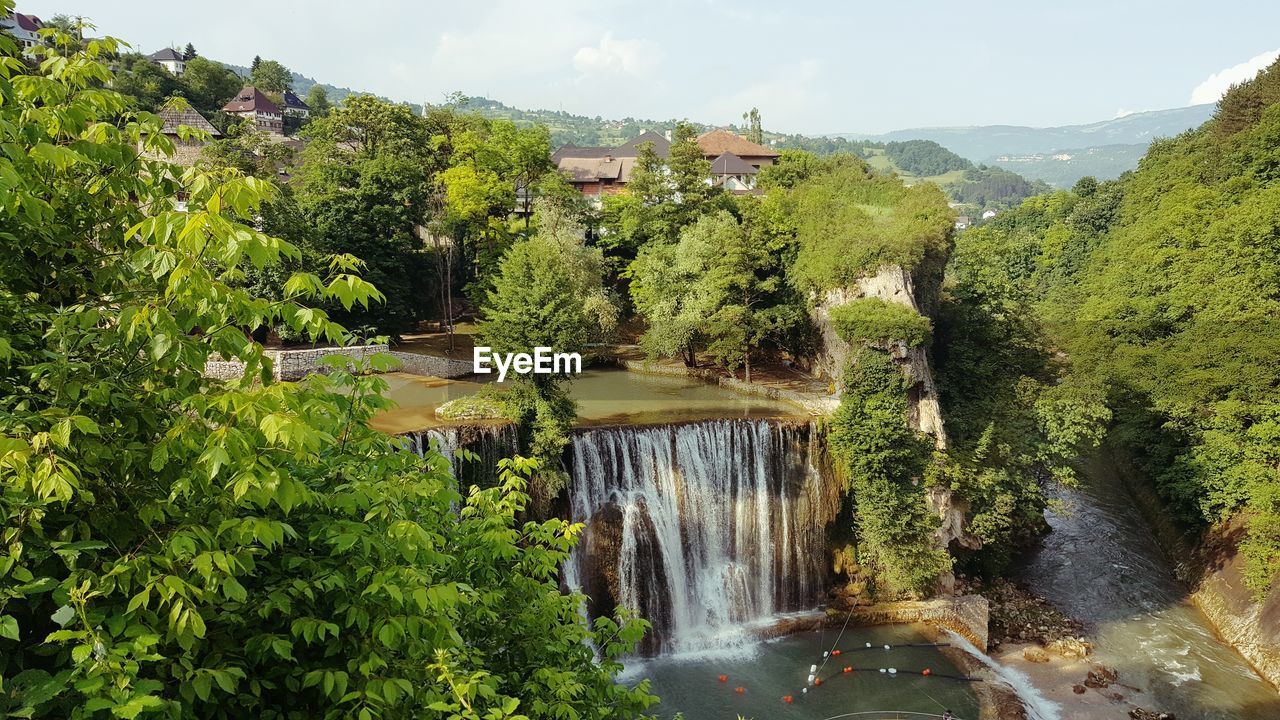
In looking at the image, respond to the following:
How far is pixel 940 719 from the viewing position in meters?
19.5

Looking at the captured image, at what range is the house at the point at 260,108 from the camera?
2820 inches

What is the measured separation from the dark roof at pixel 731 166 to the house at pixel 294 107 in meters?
50.3

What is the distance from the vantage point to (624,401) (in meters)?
28.2

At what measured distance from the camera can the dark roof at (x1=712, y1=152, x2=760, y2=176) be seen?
210ft

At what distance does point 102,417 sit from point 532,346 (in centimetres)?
1714

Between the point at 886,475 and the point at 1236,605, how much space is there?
12.4m

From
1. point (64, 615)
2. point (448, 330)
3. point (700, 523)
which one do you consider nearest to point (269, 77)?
point (448, 330)

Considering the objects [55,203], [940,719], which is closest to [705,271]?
[940,719]

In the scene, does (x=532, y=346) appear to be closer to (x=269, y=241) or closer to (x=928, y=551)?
(x=928, y=551)

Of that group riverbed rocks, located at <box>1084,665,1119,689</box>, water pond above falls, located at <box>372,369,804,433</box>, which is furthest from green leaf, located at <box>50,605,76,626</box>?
riverbed rocks, located at <box>1084,665,1119,689</box>

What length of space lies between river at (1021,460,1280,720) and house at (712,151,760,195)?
36.6 m

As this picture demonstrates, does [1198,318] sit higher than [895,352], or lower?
higher

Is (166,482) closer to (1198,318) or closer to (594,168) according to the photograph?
(1198,318)

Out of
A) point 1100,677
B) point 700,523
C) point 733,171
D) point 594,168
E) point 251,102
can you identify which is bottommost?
point 1100,677
